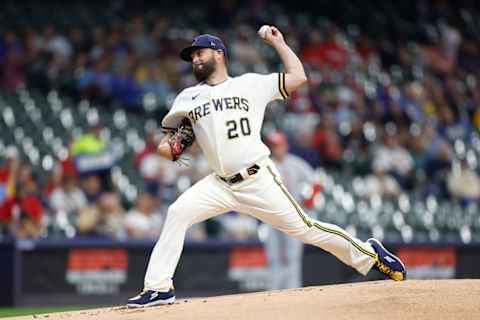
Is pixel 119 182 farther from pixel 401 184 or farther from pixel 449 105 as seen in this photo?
pixel 449 105

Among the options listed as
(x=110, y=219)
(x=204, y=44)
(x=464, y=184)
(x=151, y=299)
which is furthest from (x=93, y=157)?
(x=151, y=299)

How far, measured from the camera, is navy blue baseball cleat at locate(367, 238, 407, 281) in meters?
7.89

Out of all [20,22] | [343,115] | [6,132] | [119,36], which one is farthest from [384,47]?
[6,132]

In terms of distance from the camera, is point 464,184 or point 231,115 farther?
point 464,184

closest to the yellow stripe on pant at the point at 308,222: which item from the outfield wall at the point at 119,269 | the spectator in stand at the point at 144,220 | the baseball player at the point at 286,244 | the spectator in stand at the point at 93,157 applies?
the baseball player at the point at 286,244

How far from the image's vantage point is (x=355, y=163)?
15703 mm

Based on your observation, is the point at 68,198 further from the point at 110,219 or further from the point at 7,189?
the point at 7,189

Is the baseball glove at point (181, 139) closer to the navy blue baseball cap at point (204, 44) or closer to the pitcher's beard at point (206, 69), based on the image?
the pitcher's beard at point (206, 69)

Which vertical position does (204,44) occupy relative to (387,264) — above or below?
above

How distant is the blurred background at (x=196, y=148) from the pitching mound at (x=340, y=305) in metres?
3.46

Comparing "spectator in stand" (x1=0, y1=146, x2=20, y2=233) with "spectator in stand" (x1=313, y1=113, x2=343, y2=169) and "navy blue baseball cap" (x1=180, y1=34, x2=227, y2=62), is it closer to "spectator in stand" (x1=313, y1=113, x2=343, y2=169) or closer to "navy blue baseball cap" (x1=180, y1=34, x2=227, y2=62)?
"spectator in stand" (x1=313, y1=113, x2=343, y2=169)

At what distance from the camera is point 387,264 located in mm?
7918

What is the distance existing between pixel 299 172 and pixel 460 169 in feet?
17.5

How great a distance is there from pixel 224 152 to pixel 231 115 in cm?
26
